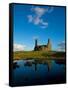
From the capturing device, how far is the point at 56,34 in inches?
92.0

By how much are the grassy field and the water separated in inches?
1.2

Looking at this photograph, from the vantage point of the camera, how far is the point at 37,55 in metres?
2.29

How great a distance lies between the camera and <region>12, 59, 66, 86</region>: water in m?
2.21

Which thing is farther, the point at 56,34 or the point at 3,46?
the point at 56,34

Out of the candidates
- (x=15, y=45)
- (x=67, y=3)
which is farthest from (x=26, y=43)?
(x=67, y=3)

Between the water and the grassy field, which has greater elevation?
the grassy field

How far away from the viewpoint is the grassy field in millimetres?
2215

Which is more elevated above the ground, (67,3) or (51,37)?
(67,3)

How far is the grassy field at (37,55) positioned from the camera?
87.2 inches

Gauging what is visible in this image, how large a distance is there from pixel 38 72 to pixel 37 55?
125 mm

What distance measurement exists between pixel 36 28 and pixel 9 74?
15.3 inches

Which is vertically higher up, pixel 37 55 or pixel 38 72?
pixel 37 55

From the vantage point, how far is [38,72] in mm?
2271

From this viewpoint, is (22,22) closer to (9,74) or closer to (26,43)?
(26,43)
